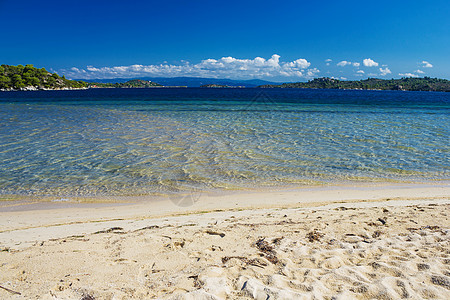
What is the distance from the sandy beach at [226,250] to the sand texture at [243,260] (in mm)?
17

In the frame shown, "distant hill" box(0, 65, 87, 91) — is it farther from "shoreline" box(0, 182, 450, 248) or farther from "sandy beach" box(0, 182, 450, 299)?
"sandy beach" box(0, 182, 450, 299)

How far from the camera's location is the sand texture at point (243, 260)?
3377 millimetres

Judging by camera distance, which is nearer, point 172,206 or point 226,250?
point 226,250

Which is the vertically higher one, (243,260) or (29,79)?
(29,79)

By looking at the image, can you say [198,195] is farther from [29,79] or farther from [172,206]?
[29,79]

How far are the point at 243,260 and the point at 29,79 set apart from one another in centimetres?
14191

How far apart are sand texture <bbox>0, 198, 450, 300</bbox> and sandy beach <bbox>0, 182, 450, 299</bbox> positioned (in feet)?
0.06

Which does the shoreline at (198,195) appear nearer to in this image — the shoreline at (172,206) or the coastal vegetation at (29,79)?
the shoreline at (172,206)

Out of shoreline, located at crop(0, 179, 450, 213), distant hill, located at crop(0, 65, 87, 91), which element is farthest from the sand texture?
distant hill, located at crop(0, 65, 87, 91)

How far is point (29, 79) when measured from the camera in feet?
374

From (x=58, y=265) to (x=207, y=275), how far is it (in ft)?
7.35

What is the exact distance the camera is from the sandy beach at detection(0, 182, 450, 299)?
342cm

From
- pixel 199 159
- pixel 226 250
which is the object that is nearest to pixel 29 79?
pixel 199 159

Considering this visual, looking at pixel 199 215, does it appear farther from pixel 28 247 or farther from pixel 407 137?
pixel 407 137
